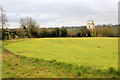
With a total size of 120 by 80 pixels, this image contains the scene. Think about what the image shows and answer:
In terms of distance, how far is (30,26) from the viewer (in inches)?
2148

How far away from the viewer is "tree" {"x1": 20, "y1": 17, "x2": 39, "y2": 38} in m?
51.8

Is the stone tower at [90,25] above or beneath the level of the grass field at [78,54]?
above

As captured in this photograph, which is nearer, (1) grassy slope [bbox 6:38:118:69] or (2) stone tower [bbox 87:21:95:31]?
(1) grassy slope [bbox 6:38:118:69]

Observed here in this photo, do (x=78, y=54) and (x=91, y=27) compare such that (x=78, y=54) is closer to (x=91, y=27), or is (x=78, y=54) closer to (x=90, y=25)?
(x=91, y=27)

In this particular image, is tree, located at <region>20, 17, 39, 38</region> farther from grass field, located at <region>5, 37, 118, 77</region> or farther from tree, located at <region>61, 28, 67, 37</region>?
grass field, located at <region>5, 37, 118, 77</region>

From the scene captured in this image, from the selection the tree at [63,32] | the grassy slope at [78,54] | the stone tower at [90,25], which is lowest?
the grassy slope at [78,54]

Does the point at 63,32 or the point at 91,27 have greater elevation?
the point at 91,27

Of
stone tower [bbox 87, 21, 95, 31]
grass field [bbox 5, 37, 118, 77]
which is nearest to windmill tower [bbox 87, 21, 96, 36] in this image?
stone tower [bbox 87, 21, 95, 31]

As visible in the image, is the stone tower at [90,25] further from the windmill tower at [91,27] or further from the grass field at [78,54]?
the grass field at [78,54]

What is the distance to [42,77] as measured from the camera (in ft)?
19.7

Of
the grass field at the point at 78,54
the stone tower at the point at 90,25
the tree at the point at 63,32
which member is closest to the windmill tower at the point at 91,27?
the stone tower at the point at 90,25

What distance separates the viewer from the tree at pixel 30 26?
51784 mm

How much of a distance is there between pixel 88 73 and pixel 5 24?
1754 cm

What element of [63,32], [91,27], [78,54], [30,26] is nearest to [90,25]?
[91,27]
